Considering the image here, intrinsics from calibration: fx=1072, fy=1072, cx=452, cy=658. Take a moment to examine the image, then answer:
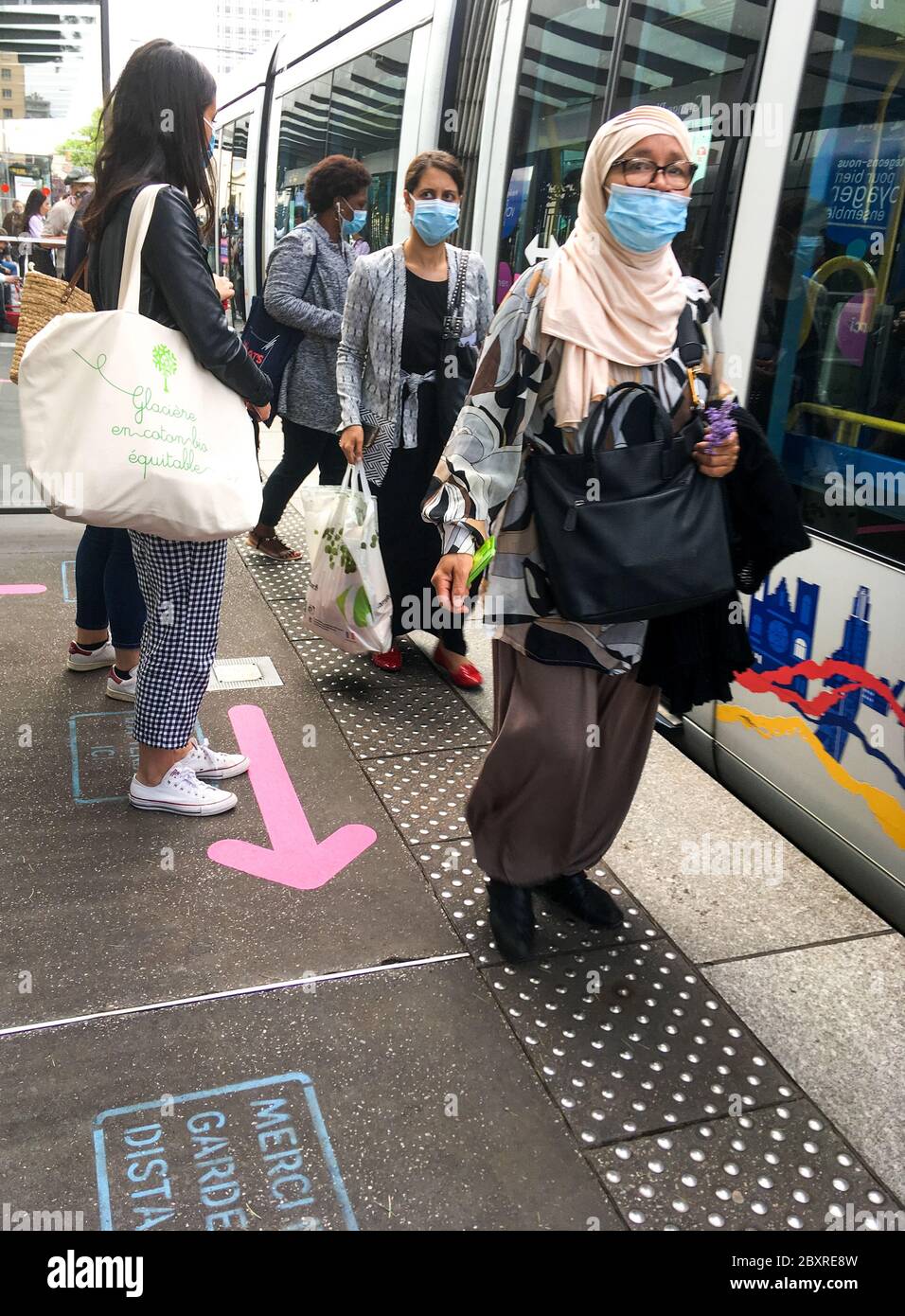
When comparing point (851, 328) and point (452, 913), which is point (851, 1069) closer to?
point (452, 913)

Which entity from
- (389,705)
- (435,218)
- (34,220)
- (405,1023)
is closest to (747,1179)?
(405,1023)

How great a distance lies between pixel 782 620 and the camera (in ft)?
9.71

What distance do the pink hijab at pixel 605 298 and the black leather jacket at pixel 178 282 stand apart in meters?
0.89

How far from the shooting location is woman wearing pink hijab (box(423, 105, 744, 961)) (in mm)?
2105

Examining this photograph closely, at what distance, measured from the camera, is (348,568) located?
12.7 ft

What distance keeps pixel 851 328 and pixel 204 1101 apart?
2341mm

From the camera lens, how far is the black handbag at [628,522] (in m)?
2.12

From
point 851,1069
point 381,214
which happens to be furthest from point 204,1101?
point 381,214

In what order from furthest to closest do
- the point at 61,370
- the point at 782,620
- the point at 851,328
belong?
the point at 782,620 < the point at 851,328 < the point at 61,370

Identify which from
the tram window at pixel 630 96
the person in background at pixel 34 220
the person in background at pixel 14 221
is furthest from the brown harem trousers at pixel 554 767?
the person in background at pixel 14 221

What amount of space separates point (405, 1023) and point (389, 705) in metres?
1.74

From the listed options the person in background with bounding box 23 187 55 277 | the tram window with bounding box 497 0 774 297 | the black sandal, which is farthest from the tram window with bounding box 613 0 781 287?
the person in background with bounding box 23 187 55 277

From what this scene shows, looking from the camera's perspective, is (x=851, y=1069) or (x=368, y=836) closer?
(x=851, y=1069)
